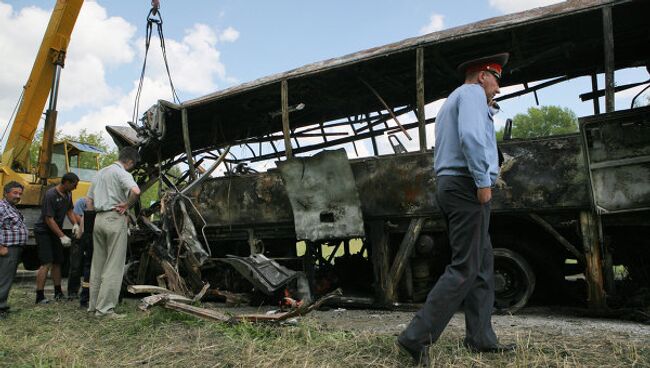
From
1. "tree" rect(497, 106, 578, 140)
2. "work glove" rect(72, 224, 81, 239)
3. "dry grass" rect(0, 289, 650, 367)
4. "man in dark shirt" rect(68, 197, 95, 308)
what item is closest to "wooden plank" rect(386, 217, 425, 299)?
"dry grass" rect(0, 289, 650, 367)

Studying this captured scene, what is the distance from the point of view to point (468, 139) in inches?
116

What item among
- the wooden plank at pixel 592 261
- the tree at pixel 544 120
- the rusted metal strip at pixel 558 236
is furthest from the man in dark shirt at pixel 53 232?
the tree at pixel 544 120

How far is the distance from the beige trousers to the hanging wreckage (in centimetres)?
82

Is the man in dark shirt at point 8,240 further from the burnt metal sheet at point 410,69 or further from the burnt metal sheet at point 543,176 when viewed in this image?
the burnt metal sheet at point 543,176

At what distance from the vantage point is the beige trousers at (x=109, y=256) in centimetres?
527

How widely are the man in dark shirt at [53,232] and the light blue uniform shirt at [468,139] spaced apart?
562cm

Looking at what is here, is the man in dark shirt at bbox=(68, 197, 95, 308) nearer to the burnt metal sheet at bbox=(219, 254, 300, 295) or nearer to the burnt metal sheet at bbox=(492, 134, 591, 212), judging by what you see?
the burnt metal sheet at bbox=(219, 254, 300, 295)

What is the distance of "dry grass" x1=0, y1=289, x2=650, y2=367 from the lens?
3.06 m

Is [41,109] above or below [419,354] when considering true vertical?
above

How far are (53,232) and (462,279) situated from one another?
611cm

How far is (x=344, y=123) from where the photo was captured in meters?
7.87

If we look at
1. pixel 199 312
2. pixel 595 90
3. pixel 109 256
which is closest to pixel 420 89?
pixel 595 90

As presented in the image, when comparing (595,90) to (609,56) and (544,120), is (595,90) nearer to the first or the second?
(609,56)

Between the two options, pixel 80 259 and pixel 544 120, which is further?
pixel 544 120
